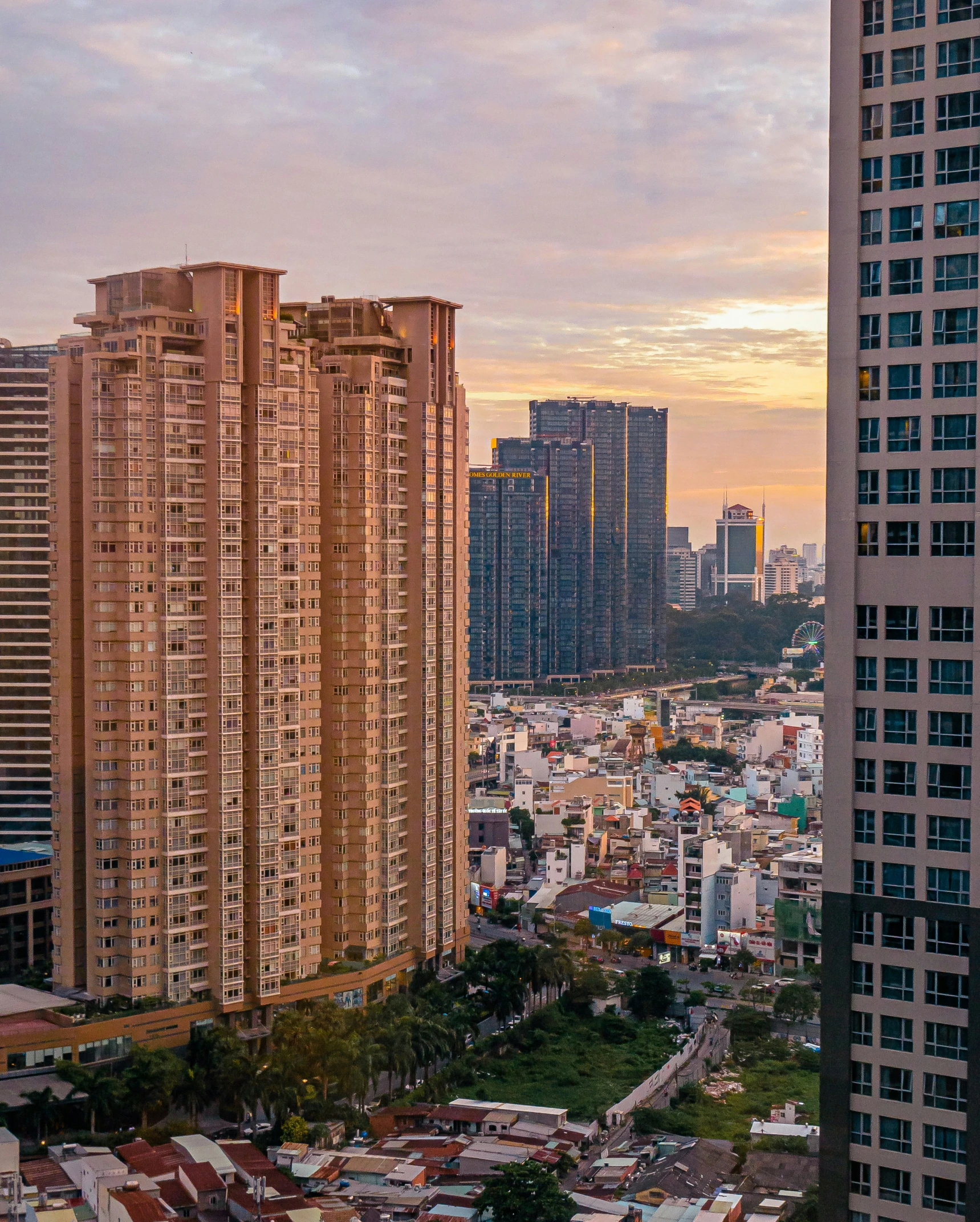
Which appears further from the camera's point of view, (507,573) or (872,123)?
(507,573)

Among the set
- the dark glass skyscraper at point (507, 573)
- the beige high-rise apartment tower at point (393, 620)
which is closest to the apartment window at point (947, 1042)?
the beige high-rise apartment tower at point (393, 620)

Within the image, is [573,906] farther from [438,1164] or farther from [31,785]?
[438,1164]

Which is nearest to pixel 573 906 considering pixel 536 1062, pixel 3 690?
pixel 536 1062

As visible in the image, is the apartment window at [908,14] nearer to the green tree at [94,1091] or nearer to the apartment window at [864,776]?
the apartment window at [864,776]

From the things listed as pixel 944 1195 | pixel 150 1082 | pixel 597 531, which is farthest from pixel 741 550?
pixel 944 1195

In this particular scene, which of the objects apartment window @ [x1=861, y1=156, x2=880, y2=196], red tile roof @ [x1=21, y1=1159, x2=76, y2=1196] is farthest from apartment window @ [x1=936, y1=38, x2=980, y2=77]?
red tile roof @ [x1=21, y1=1159, x2=76, y2=1196]

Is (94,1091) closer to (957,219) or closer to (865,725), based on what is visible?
(865,725)
